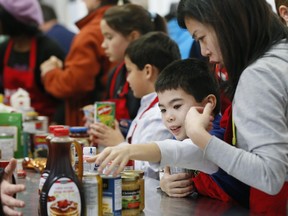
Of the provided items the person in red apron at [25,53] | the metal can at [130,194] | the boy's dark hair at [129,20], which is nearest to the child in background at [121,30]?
the boy's dark hair at [129,20]

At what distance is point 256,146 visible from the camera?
1818 mm

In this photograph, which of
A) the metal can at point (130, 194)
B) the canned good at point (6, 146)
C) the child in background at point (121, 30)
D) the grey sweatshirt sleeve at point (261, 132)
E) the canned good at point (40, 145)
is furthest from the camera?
the child in background at point (121, 30)

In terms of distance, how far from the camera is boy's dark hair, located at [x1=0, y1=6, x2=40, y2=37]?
4.48m

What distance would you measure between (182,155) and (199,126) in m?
0.13

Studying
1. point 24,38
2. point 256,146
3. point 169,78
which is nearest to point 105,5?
point 24,38

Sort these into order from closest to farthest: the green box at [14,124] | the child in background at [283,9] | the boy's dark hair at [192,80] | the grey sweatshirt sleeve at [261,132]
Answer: the grey sweatshirt sleeve at [261,132], the boy's dark hair at [192,80], the child in background at [283,9], the green box at [14,124]

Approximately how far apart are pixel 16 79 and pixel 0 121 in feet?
5.06

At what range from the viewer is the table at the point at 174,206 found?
79.0 inches

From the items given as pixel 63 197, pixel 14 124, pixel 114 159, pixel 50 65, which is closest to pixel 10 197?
pixel 63 197

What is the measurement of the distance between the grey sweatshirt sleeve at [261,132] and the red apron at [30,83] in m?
2.77

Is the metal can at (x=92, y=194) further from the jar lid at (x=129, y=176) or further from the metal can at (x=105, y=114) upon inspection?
the metal can at (x=105, y=114)

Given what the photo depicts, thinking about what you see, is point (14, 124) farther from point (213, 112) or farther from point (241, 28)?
point (241, 28)

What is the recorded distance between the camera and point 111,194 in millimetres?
1846

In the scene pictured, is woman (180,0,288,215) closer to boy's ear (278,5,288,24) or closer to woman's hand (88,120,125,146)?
boy's ear (278,5,288,24)
